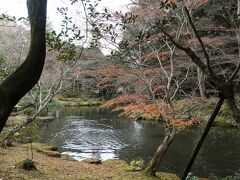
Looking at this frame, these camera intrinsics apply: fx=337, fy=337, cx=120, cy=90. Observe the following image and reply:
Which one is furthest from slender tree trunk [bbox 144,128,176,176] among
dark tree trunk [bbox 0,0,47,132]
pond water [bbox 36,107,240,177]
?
dark tree trunk [bbox 0,0,47,132]

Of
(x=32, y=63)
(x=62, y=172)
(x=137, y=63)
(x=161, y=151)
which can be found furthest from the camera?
(x=161, y=151)

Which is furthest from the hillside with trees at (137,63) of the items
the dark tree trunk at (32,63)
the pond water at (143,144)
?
the pond water at (143,144)

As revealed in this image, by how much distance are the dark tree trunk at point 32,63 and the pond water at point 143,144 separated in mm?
9562

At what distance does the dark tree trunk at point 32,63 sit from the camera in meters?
3.27

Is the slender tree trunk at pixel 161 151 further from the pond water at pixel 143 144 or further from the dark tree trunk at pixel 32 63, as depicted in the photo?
the dark tree trunk at pixel 32 63

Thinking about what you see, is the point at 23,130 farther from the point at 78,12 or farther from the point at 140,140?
the point at 140,140

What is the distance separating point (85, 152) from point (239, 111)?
13466 millimetres

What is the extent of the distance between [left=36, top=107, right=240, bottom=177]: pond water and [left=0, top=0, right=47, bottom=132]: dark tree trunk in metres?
9.56

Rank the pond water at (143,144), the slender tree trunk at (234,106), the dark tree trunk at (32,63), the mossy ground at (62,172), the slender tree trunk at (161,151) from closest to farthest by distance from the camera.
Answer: the dark tree trunk at (32,63) → the slender tree trunk at (234,106) → the mossy ground at (62,172) → the slender tree trunk at (161,151) → the pond water at (143,144)

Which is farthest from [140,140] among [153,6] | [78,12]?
[78,12]

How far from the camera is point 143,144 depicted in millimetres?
17594

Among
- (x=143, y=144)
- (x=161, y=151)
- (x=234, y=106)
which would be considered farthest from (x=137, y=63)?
(x=143, y=144)

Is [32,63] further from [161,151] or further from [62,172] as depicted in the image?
[161,151]

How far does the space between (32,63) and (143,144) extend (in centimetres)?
1471
